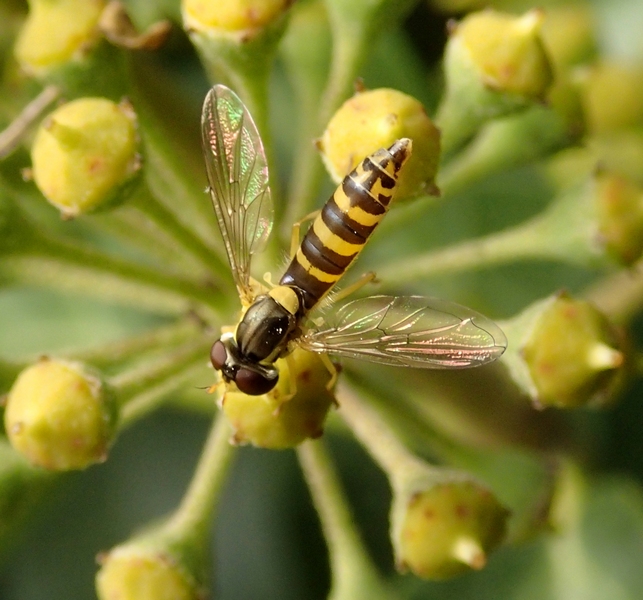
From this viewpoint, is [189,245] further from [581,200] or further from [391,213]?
[581,200]

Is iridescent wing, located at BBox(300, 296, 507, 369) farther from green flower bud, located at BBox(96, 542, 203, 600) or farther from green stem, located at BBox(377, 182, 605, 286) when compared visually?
green flower bud, located at BBox(96, 542, 203, 600)

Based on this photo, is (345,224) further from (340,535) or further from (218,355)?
(340,535)

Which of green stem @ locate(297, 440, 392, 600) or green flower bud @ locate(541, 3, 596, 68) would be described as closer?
green stem @ locate(297, 440, 392, 600)

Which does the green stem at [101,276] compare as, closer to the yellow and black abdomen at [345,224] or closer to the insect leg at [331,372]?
the yellow and black abdomen at [345,224]

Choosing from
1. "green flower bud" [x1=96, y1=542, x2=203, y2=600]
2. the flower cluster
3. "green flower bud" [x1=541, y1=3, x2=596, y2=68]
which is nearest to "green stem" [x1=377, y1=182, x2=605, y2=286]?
the flower cluster

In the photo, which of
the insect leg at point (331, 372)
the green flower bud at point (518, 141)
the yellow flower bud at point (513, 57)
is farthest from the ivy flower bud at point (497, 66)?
the insect leg at point (331, 372)

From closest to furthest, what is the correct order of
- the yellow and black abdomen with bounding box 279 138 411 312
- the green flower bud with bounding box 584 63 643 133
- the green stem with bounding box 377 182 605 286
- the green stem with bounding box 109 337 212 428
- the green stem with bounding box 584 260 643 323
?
the yellow and black abdomen with bounding box 279 138 411 312 → the green stem with bounding box 109 337 212 428 → the green stem with bounding box 377 182 605 286 → the green stem with bounding box 584 260 643 323 → the green flower bud with bounding box 584 63 643 133
